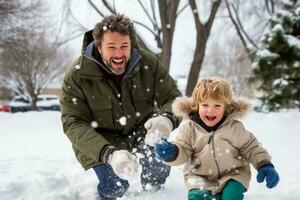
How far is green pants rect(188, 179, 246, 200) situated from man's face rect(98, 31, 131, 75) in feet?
3.28

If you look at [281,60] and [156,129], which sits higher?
[156,129]

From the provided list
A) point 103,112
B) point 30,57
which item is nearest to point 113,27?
point 103,112

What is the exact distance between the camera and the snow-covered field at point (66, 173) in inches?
138

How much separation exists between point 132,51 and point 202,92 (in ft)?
2.51

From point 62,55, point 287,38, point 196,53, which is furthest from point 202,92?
A: point 62,55

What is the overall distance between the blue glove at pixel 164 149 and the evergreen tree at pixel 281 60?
27.7 feet

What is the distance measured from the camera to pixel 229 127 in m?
2.79

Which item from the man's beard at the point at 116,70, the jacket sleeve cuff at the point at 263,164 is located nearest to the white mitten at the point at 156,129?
the man's beard at the point at 116,70

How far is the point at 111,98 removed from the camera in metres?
3.31

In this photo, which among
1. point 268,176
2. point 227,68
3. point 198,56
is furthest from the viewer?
point 227,68

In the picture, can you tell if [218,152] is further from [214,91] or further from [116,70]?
[116,70]

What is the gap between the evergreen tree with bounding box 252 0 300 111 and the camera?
10547 millimetres

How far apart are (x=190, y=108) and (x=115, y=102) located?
670 millimetres

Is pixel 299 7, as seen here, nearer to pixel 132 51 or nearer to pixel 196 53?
pixel 196 53
